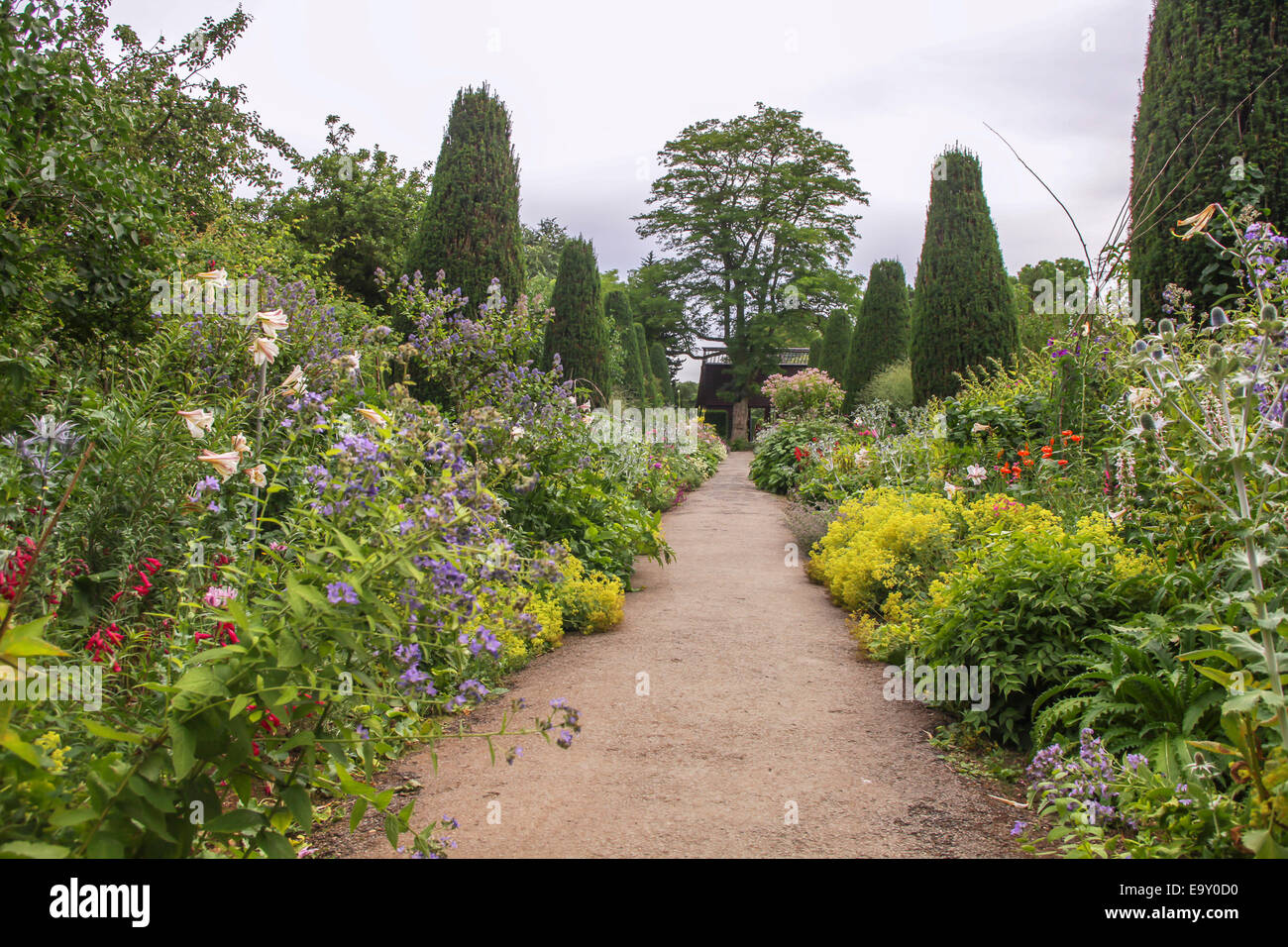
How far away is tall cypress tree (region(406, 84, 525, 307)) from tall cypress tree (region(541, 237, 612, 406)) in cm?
491

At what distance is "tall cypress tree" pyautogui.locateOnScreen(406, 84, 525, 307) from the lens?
8117 mm

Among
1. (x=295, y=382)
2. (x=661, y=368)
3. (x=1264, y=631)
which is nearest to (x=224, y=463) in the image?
(x=295, y=382)

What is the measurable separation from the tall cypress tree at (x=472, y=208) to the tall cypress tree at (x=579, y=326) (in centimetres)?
491

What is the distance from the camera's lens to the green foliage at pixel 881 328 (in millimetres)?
18984

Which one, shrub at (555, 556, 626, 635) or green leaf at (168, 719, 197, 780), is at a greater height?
green leaf at (168, 719, 197, 780)

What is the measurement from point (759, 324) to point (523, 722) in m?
30.4

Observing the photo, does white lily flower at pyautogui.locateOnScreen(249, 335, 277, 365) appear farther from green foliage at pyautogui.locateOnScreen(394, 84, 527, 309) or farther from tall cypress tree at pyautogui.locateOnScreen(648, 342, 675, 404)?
tall cypress tree at pyautogui.locateOnScreen(648, 342, 675, 404)

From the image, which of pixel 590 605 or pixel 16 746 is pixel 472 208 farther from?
pixel 16 746

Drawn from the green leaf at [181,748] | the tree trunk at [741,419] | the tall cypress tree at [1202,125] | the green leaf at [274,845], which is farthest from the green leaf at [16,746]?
the tree trunk at [741,419]

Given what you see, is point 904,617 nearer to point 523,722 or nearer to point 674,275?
point 523,722

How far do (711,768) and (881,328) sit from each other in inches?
699

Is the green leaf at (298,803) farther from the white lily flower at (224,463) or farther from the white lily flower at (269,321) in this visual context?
the white lily flower at (269,321)

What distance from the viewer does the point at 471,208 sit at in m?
8.13

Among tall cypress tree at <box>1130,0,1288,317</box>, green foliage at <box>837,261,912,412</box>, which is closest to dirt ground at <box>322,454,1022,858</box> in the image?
tall cypress tree at <box>1130,0,1288,317</box>
